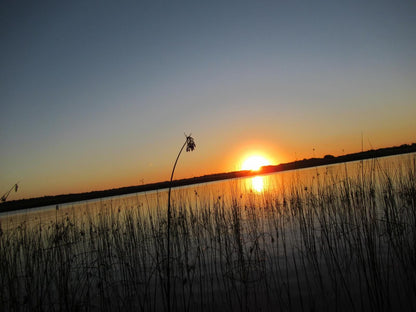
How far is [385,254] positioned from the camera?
14.3ft

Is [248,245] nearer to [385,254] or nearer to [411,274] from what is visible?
[385,254]

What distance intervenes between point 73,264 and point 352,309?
5724 millimetres

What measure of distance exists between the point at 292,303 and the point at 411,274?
154 centimetres

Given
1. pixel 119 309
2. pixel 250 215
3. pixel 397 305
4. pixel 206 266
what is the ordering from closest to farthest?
pixel 397 305
pixel 119 309
pixel 206 266
pixel 250 215

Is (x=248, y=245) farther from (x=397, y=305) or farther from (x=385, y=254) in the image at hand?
(x=397, y=305)

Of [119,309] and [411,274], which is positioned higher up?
[411,274]

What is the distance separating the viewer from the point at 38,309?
142 inches

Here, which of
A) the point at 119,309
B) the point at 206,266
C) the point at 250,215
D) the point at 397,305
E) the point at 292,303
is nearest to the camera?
the point at 397,305

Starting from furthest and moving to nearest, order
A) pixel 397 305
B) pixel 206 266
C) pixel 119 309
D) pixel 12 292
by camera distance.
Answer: pixel 206 266, pixel 12 292, pixel 119 309, pixel 397 305

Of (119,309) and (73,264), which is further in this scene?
(73,264)

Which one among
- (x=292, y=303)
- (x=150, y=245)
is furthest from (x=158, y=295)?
(x=150, y=245)

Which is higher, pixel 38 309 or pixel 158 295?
pixel 38 309

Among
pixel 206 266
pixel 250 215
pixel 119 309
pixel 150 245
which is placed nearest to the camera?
pixel 119 309

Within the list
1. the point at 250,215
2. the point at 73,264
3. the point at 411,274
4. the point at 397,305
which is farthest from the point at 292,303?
the point at 250,215
